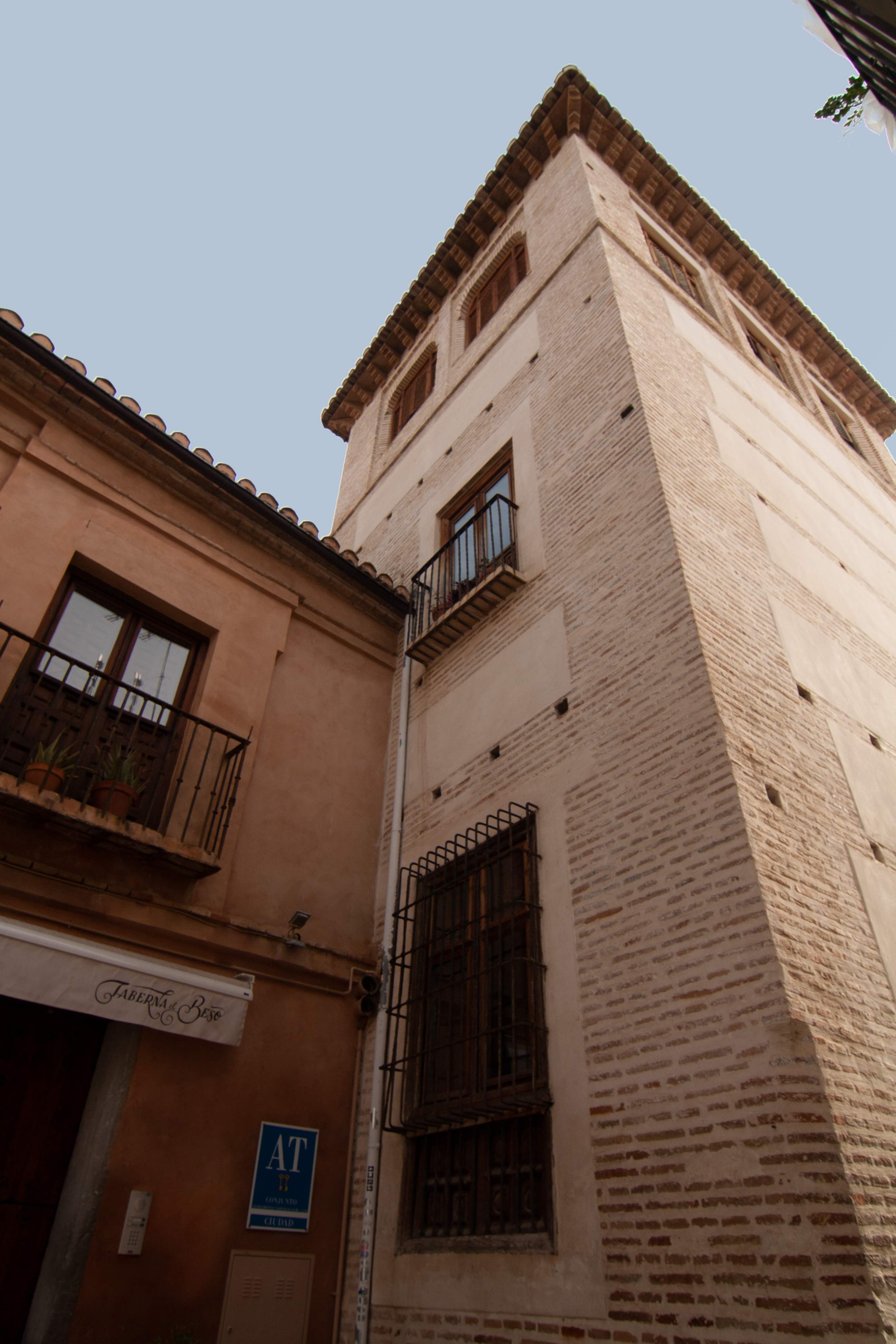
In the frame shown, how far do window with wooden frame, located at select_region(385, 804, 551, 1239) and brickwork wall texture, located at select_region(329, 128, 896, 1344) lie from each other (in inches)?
10.2

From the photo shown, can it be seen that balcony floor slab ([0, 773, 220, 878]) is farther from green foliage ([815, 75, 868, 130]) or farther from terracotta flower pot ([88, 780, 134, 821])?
green foliage ([815, 75, 868, 130])

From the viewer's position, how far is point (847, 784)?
499 centimetres

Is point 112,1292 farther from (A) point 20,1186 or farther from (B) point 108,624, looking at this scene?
(B) point 108,624

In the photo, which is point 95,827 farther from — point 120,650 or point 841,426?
point 841,426

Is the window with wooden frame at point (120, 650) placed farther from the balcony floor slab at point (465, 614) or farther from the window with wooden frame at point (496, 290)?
the window with wooden frame at point (496, 290)

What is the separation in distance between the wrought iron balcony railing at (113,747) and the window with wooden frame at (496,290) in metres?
7.32

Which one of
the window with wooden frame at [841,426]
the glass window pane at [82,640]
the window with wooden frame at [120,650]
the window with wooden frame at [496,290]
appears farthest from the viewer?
the window with wooden frame at [841,426]

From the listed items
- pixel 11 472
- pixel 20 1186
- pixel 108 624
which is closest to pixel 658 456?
pixel 108 624

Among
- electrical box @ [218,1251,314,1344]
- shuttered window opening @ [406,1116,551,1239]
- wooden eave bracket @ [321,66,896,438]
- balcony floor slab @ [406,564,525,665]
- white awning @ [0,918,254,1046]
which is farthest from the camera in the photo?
wooden eave bracket @ [321,66,896,438]

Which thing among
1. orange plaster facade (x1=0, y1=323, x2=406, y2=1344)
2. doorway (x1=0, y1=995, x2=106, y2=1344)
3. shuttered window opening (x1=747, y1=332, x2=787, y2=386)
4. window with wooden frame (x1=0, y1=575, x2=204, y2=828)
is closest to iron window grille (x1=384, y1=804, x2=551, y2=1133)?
orange plaster facade (x1=0, y1=323, x2=406, y2=1344)

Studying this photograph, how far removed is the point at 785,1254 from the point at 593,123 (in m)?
12.9

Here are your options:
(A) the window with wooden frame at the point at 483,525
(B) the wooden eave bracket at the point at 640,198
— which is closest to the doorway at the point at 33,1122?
(A) the window with wooden frame at the point at 483,525

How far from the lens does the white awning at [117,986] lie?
4.38 m

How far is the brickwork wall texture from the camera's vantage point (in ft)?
10.4
